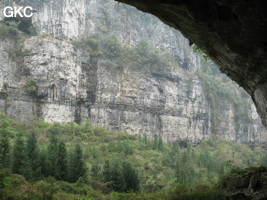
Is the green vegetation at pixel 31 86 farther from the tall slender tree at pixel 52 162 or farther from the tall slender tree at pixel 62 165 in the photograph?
the tall slender tree at pixel 62 165

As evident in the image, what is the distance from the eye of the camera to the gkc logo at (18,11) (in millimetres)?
30845

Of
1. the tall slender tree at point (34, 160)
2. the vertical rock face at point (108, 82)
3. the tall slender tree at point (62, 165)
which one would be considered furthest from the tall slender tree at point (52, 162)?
the vertical rock face at point (108, 82)

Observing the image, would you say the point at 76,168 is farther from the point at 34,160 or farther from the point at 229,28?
the point at 229,28

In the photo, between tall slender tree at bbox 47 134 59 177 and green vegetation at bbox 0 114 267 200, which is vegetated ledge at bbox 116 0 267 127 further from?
tall slender tree at bbox 47 134 59 177

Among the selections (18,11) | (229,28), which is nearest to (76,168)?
(229,28)

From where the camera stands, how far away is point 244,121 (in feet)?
164

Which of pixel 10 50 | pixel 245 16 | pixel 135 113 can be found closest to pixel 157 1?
pixel 245 16

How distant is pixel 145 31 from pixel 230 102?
21.3m

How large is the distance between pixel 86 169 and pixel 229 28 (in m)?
11.0

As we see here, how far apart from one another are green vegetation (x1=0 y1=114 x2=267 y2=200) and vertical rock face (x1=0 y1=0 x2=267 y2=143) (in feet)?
11.1

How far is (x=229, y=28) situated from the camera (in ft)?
21.0

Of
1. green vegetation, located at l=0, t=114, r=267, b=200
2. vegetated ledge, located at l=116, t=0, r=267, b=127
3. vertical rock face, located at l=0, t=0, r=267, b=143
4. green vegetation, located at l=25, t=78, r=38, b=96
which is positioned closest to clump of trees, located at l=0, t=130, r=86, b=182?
green vegetation, located at l=0, t=114, r=267, b=200

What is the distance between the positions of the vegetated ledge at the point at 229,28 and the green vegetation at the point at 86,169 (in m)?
4.47

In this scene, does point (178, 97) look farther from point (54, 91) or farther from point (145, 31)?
point (54, 91)
